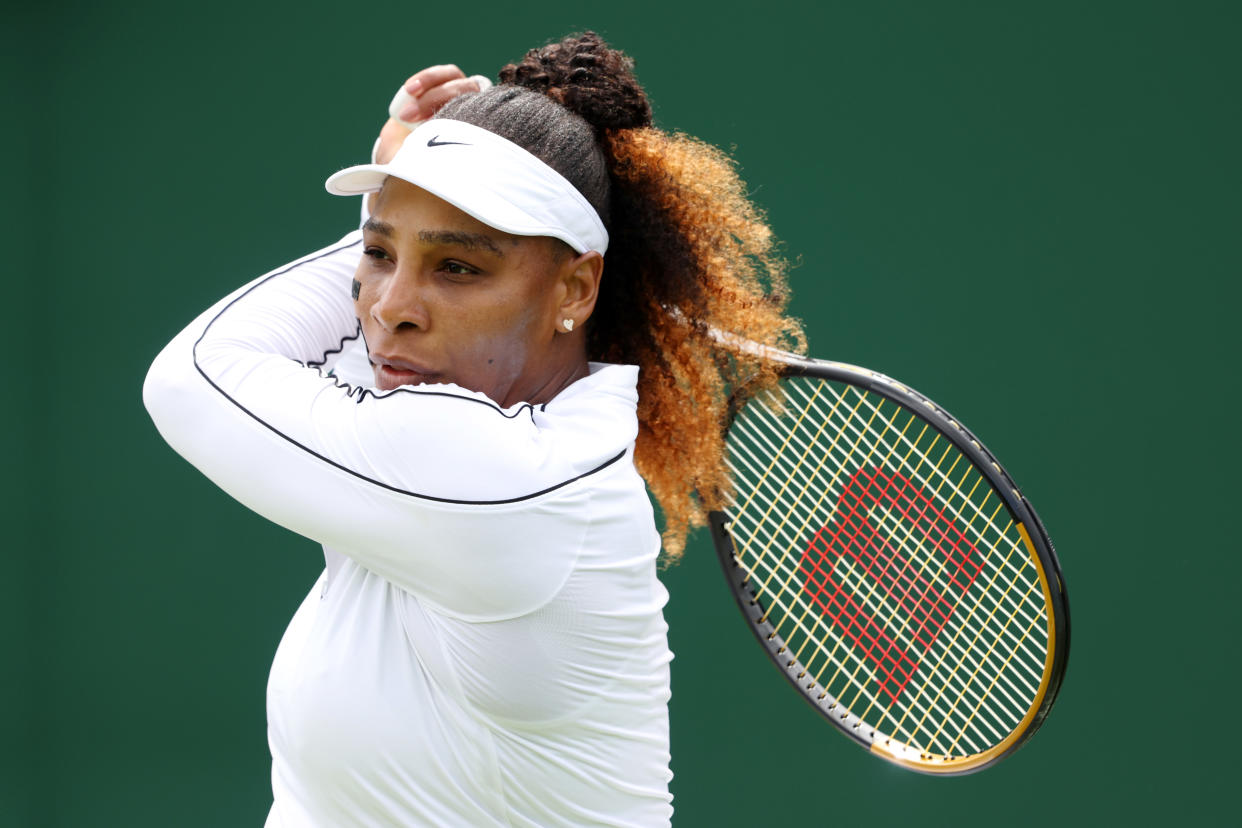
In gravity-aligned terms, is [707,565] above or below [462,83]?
below

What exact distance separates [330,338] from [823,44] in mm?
1937

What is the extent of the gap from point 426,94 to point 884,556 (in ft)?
3.48

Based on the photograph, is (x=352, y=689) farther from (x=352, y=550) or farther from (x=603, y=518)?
(x=603, y=518)

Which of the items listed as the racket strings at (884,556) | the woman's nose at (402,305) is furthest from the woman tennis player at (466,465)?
the racket strings at (884,556)

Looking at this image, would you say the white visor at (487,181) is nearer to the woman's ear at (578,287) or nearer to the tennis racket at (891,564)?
the woman's ear at (578,287)

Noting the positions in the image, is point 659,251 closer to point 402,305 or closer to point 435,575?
point 402,305

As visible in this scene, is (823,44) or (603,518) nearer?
(603,518)

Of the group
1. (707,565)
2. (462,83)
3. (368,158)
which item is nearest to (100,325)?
(368,158)

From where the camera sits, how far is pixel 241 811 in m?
3.37

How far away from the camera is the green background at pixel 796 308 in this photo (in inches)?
112

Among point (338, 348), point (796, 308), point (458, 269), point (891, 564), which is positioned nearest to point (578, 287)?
point (458, 269)

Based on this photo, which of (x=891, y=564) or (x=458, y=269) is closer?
(x=458, y=269)

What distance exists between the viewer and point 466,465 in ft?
3.81

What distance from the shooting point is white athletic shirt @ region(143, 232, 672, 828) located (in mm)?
1171
